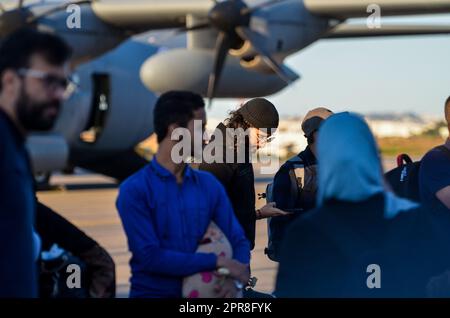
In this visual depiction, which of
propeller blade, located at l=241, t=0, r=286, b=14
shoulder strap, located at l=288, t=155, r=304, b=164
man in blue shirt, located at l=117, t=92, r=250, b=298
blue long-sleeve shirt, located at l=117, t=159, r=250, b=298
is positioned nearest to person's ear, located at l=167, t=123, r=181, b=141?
man in blue shirt, located at l=117, t=92, r=250, b=298

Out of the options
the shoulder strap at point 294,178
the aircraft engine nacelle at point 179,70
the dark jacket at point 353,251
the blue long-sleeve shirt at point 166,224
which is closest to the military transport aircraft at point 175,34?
the aircraft engine nacelle at point 179,70

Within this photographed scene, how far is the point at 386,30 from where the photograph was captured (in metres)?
17.5

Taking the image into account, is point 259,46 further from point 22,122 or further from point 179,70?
point 22,122

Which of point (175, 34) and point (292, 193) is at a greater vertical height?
point (175, 34)

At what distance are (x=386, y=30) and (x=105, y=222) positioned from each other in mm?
6417

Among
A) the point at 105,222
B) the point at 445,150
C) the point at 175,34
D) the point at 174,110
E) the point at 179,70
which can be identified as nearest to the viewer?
the point at 174,110

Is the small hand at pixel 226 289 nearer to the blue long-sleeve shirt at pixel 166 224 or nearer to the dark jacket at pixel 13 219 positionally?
the blue long-sleeve shirt at pixel 166 224

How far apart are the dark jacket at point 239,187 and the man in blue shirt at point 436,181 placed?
791 mm

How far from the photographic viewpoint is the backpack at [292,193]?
4816 mm

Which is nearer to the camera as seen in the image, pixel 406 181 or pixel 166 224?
pixel 166 224

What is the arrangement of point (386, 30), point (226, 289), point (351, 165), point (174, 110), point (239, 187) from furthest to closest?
point (386, 30), point (239, 187), point (174, 110), point (226, 289), point (351, 165)

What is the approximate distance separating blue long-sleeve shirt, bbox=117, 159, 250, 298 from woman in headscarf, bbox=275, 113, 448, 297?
1.83 ft

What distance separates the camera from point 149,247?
3.39 m

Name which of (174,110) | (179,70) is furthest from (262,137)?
(179,70)
